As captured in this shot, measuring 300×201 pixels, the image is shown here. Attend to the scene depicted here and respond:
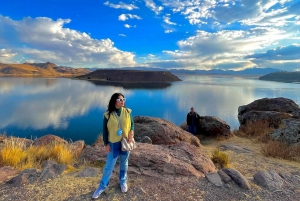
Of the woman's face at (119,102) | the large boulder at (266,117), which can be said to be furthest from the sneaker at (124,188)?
the large boulder at (266,117)

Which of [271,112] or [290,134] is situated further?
[271,112]

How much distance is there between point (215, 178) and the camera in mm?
4930

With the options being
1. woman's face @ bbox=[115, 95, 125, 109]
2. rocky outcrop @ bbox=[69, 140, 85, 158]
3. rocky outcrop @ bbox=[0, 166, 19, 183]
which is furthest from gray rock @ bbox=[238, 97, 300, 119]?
rocky outcrop @ bbox=[0, 166, 19, 183]

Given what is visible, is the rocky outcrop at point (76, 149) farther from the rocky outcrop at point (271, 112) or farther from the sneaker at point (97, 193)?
the rocky outcrop at point (271, 112)

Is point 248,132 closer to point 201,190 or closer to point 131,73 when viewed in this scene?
point 201,190

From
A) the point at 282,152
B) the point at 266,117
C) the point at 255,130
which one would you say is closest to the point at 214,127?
the point at 255,130

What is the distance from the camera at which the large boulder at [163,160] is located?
17.0 feet

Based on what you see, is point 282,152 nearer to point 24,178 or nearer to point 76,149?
point 76,149

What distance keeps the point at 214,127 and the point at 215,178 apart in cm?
892

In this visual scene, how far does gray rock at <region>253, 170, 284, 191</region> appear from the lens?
188 inches

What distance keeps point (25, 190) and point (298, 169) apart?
7.56 metres

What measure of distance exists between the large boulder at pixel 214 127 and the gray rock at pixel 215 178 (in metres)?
8.72

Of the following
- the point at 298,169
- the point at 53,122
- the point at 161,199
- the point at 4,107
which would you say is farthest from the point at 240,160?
the point at 4,107

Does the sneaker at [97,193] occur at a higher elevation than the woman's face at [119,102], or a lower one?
lower
